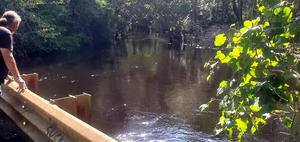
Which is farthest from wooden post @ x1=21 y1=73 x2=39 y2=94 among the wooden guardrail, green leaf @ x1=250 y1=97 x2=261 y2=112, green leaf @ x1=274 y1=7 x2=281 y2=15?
green leaf @ x1=274 y1=7 x2=281 y2=15

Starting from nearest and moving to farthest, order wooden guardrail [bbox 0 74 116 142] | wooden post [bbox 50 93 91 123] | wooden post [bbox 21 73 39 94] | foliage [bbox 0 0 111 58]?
wooden guardrail [bbox 0 74 116 142] < wooden post [bbox 50 93 91 123] < wooden post [bbox 21 73 39 94] < foliage [bbox 0 0 111 58]

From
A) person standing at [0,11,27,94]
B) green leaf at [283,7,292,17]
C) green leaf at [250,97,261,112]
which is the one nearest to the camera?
green leaf at [283,7,292,17]

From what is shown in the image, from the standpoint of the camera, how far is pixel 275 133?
8977 mm

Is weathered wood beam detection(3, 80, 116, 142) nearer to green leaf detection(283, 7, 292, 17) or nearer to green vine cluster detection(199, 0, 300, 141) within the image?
green vine cluster detection(199, 0, 300, 141)

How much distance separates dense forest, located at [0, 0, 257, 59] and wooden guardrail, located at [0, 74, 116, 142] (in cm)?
1835

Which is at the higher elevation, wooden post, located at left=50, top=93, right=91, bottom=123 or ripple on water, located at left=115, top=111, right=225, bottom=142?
wooden post, located at left=50, top=93, right=91, bottom=123

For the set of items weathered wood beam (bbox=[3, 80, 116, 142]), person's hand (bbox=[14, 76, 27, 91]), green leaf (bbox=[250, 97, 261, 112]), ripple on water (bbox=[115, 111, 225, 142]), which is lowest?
ripple on water (bbox=[115, 111, 225, 142])

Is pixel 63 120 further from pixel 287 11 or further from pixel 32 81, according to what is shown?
pixel 32 81

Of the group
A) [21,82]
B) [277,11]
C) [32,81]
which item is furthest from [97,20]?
[277,11]

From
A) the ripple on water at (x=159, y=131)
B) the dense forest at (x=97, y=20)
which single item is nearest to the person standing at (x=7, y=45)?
the ripple on water at (x=159, y=131)

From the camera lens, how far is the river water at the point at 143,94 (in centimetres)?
928

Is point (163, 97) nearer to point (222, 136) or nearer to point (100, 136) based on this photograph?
point (222, 136)

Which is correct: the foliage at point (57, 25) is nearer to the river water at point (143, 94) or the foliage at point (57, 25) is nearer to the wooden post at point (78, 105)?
the river water at point (143, 94)

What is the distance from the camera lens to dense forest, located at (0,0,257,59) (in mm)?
24297
